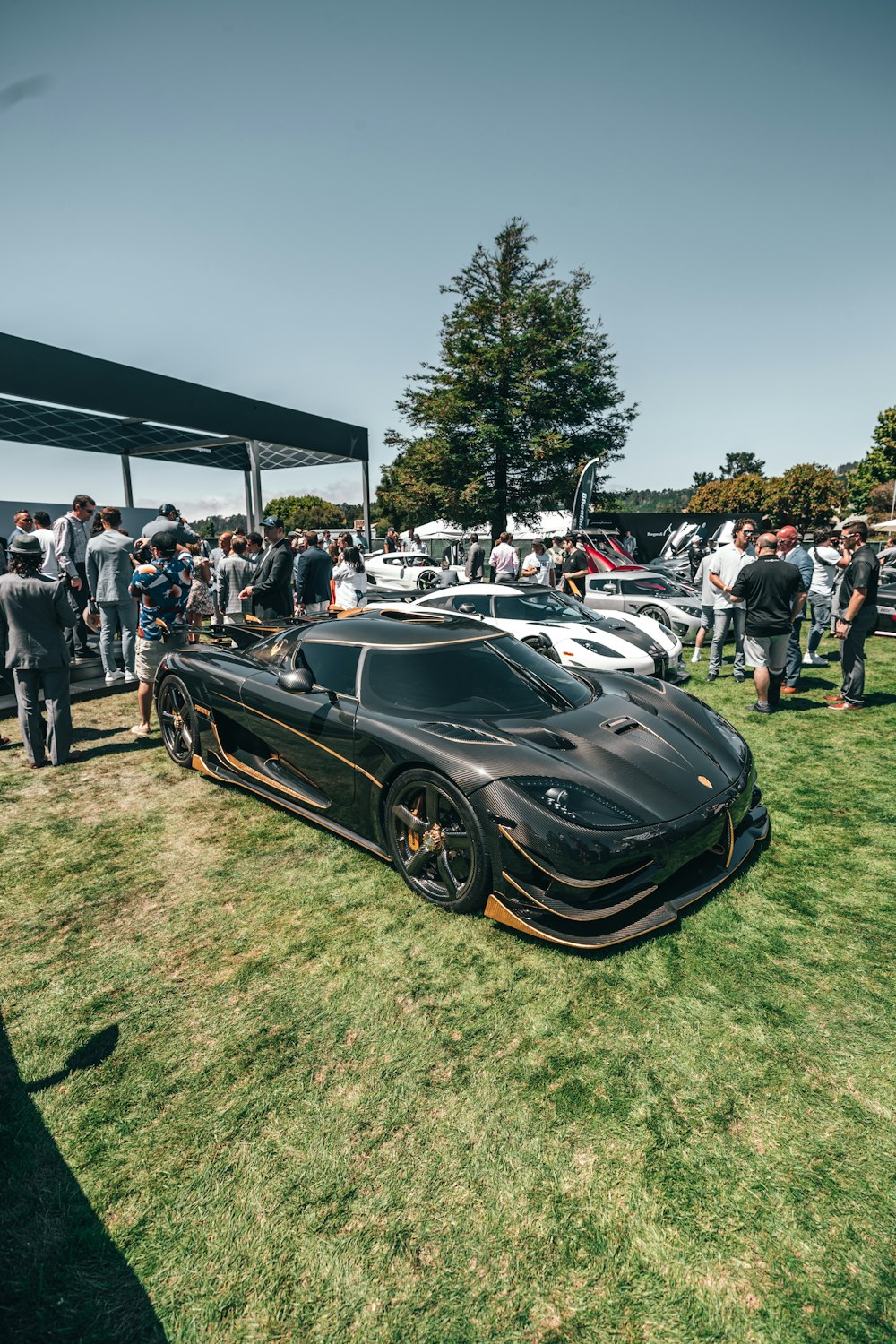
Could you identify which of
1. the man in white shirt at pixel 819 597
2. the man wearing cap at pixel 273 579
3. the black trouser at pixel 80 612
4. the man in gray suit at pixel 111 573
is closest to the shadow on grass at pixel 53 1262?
the man in gray suit at pixel 111 573

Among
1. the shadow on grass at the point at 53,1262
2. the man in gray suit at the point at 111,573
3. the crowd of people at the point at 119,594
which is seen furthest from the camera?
Result: the man in gray suit at the point at 111,573

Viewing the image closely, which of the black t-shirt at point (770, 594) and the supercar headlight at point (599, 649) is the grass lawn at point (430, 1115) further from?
the supercar headlight at point (599, 649)

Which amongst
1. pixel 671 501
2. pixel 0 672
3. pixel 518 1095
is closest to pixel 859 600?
pixel 518 1095

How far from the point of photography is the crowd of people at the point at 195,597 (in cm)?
527

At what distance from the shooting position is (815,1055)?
2324 millimetres

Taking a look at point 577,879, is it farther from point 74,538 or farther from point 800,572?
point 74,538

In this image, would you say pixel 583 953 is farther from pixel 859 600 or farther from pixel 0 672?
pixel 0 672

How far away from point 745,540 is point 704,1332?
7427 millimetres

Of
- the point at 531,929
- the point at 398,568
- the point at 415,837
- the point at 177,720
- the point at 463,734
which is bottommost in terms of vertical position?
the point at 531,929

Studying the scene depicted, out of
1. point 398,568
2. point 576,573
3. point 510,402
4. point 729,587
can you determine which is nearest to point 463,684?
point 729,587

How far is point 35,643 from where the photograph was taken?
520 centimetres

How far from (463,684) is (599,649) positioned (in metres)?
3.74

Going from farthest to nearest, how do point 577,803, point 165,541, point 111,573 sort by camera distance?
point 111,573, point 165,541, point 577,803

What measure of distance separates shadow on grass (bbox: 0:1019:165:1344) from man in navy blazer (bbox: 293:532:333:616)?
6944mm
